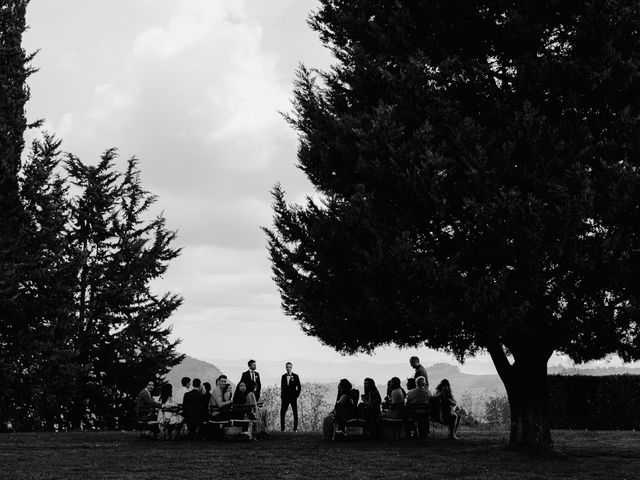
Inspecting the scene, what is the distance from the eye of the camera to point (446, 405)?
740 inches

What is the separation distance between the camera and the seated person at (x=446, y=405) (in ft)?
61.2

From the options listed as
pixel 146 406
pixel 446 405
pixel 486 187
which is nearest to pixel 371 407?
pixel 446 405

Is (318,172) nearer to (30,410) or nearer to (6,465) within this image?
(6,465)

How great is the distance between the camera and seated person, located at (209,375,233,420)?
18.5 metres

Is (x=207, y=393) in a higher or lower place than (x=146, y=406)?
higher

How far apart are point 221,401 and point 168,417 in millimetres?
1509

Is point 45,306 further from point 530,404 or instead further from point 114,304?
point 530,404

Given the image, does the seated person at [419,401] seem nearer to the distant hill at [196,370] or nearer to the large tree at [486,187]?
the large tree at [486,187]

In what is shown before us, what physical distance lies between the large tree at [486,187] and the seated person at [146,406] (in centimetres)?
539

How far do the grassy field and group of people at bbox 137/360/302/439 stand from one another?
616mm

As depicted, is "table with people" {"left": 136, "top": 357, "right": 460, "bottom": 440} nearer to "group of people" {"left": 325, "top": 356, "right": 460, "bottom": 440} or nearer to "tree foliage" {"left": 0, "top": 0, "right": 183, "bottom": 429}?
"group of people" {"left": 325, "top": 356, "right": 460, "bottom": 440}

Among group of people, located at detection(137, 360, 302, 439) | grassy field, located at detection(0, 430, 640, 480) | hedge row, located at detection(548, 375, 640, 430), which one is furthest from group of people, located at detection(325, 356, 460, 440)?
→ hedge row, located at detection(548, 375, 640, 430)

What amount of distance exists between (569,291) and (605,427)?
11101 mm

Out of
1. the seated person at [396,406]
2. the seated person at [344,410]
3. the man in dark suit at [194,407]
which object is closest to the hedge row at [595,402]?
the seated person at [396,406]
